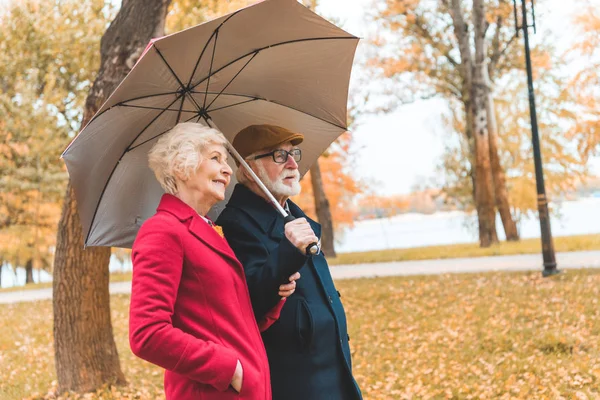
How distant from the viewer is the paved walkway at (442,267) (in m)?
14.7

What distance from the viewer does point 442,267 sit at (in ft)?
54.5

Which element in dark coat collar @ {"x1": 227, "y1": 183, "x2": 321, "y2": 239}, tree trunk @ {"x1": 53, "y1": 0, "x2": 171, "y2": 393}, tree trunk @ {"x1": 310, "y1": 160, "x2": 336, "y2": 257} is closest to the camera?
dark coat collar @ {"x1": 227, "y1": 183, "x2": 321, "y2": 239}

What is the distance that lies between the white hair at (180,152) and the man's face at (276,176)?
1.31 ft

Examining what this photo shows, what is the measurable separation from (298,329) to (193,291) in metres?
0.61

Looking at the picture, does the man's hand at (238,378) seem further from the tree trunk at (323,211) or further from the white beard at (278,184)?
the tree trunk at (323,211)

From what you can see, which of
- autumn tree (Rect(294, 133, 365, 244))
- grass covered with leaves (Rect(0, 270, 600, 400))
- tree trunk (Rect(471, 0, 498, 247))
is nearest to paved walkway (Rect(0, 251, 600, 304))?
grass covered with leaves (Rect(0, 270, 600, 400))

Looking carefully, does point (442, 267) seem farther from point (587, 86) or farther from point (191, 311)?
point (191, 311)

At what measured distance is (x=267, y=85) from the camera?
3420 millimetres

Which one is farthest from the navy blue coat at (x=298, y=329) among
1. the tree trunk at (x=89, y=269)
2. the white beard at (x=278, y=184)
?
the tree trunk at (x=89, y=269)

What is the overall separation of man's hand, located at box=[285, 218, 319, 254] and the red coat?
0.75ft

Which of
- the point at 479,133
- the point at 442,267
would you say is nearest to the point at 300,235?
the point at 442,267

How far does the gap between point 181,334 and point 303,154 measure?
5.81 ft

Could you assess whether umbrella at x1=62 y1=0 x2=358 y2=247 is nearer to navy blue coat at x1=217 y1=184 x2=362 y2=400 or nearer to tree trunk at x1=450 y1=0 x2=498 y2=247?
navy blue coat at x1=217 y1=184 x2=362 y2=400

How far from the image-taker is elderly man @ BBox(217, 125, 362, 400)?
284cm
